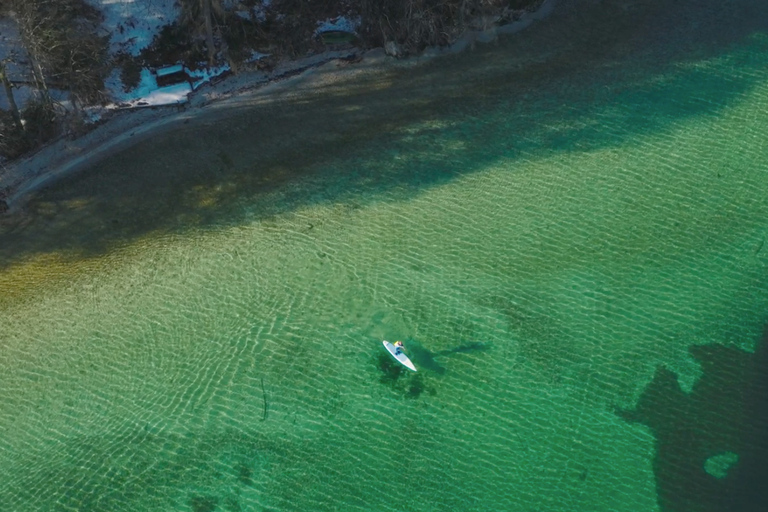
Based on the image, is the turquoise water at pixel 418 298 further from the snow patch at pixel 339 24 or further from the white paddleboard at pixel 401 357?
the snow patch at pixel 339 24

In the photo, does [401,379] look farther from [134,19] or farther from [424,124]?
[134,19]

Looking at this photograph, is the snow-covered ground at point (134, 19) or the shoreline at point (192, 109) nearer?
the shoreline at point (192, 109)

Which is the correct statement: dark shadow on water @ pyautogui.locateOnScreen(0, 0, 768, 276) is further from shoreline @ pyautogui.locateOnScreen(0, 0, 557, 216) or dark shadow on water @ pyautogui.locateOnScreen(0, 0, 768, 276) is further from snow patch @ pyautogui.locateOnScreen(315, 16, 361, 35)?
snow patch @ pyautogui.locateOnScreen(315, 16, 361, 35)

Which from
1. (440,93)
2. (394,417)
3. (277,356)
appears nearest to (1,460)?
(277,356)

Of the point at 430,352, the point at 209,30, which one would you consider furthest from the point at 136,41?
the point at 430,352

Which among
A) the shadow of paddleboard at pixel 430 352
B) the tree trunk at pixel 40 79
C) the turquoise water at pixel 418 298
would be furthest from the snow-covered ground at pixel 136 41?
the shadow of paddleboard at pixel 430 352

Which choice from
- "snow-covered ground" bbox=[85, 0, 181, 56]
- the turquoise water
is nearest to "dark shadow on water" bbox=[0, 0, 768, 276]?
the turquoise water
